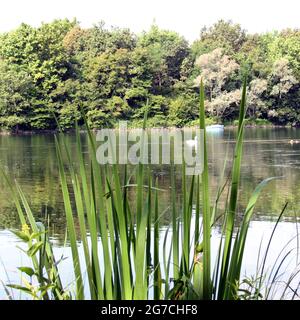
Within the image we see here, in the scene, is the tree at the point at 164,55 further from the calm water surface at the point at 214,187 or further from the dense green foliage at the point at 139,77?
the calm water surface at the point at 214,187

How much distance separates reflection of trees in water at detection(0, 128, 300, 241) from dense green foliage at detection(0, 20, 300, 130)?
11.2 metres

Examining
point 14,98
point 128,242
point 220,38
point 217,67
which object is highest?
point 220,38

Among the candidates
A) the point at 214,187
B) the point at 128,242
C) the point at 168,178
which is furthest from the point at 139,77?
the point at 128,242

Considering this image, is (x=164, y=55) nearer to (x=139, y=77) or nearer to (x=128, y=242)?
(x=139, y=77)

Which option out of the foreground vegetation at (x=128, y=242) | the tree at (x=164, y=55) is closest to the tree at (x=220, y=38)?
the tree at (x=164, y=55)

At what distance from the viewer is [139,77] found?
3350 cm

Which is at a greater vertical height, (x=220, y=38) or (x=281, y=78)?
(x=220, y=38)

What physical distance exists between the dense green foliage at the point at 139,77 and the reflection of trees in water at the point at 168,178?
36.7 ft

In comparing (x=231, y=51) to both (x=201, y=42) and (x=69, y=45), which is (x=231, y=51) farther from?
(x=69, y=45)

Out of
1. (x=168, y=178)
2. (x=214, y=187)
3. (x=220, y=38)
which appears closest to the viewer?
(x=214, y=187)

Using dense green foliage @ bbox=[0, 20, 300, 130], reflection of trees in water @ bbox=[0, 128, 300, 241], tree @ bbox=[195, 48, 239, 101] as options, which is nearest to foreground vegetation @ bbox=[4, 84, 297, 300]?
reflection of trees in water @ bbox=[0, 128, 300, 241]

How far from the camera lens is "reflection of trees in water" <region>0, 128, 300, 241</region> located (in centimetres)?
885

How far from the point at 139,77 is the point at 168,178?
2119 centimetres

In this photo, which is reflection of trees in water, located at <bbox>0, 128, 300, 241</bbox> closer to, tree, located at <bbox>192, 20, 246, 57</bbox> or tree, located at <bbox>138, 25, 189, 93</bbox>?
tree, located at <bbox>138, 25, 189, 93</bbox>
